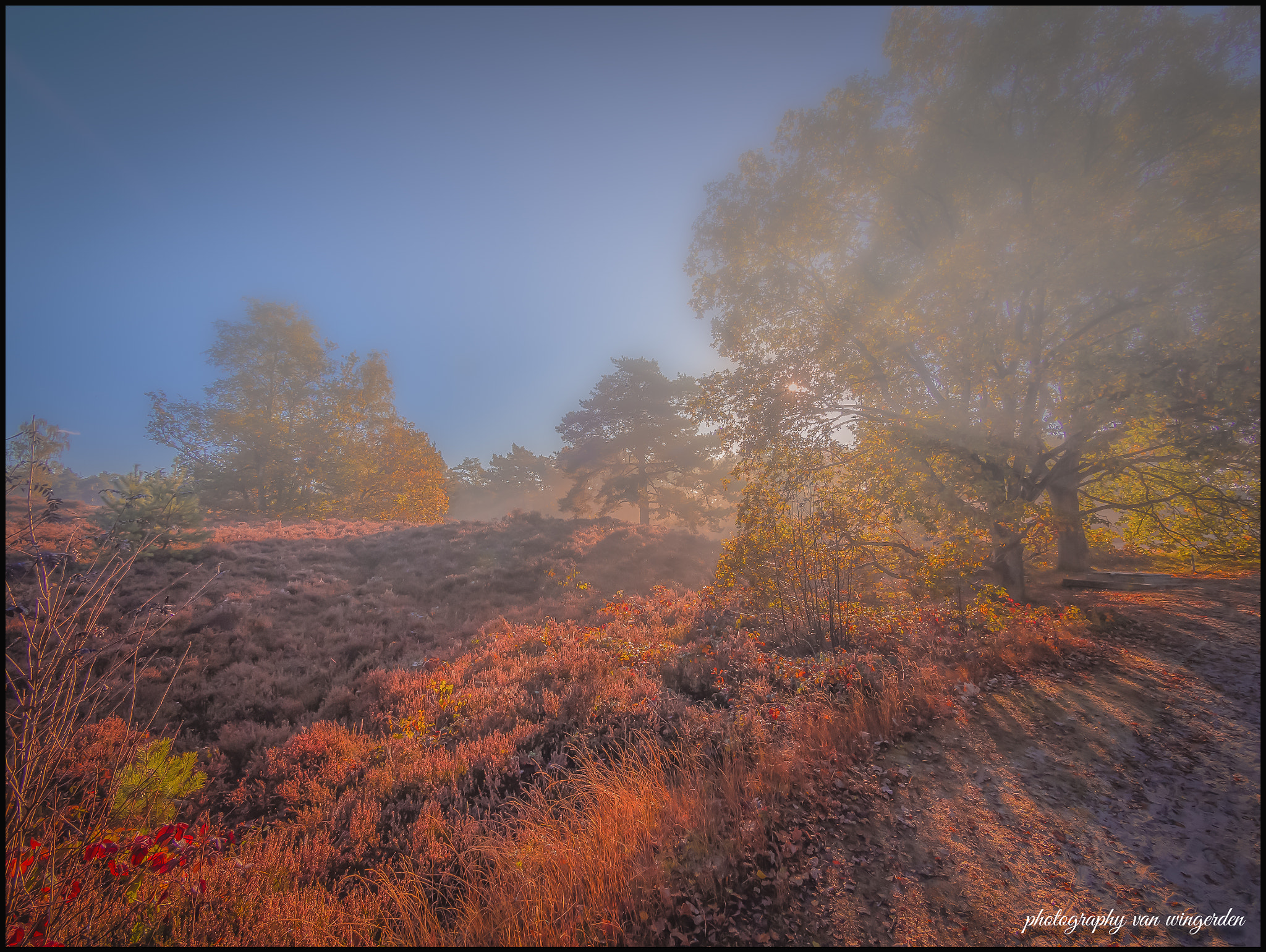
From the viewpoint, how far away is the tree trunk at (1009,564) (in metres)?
7.67

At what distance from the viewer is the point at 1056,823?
9.96 feet

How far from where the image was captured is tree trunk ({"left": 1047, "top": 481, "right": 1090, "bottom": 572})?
7969mm

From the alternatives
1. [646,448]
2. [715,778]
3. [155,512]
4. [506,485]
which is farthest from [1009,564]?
[506,485]

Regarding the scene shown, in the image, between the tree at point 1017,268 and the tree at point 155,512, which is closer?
the tree at point 1017,268

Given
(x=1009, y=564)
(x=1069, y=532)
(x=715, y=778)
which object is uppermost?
(x=1069, y=532)

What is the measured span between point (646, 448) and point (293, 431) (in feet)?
60.9

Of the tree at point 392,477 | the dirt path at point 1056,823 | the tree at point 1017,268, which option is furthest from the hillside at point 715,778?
the tree at point 392,477

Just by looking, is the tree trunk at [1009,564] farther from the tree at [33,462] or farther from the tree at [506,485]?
the tree at [506,485]

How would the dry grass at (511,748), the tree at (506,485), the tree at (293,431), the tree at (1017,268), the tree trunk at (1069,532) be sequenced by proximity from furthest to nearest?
the tree at (506,485)
the tree at (293,431)
the tree trunk at (1069,532)
the tree at (1017,268)
the dry grass at (511,748)

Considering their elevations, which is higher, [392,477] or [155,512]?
[392,477]

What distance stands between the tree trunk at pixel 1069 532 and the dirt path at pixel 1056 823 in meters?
3.67

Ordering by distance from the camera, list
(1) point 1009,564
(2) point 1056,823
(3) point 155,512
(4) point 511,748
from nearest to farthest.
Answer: (2) point 1056,823, (4) point 511,748, (1) point 1009,564, (3) point 155,512

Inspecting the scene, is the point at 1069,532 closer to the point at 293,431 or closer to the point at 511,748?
the point at 511,748

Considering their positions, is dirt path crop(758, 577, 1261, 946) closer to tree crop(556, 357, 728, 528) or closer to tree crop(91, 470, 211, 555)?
tree crop(91, 470, 211, 555)
